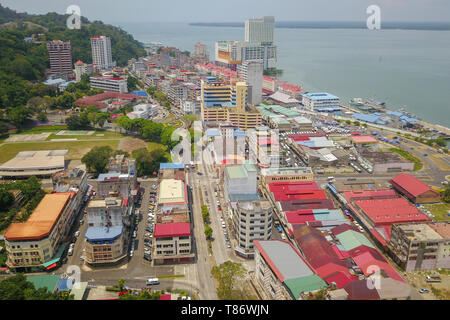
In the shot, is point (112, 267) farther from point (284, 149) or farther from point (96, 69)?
point (96, 69)

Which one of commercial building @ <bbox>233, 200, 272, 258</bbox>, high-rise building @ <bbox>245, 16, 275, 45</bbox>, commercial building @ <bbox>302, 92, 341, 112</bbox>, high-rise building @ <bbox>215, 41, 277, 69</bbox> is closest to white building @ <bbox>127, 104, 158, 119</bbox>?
commercial building @ <bbox>302, 92, 341, 112</bbox>

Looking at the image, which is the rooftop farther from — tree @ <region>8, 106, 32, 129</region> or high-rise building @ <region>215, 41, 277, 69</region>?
high-rise building @ <region>215, 41, 277, 69</region>

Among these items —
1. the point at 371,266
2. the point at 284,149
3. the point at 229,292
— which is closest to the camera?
the point at 229,292

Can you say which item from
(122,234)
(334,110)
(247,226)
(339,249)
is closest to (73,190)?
(122,234)

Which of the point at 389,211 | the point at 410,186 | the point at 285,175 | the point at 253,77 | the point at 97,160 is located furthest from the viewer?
the point at 253,77

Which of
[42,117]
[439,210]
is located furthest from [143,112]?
[439,210]

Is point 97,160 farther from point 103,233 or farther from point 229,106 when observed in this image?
point 229,106
